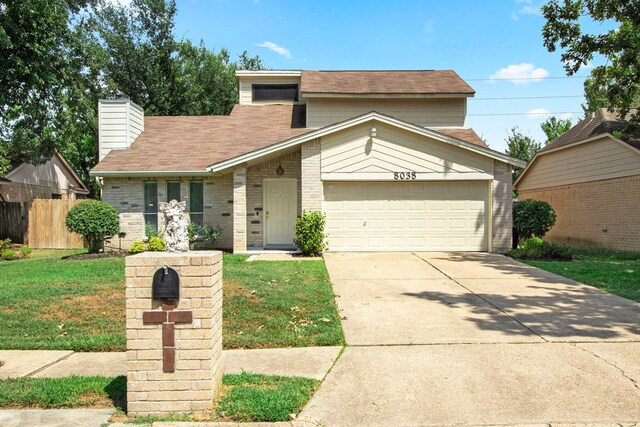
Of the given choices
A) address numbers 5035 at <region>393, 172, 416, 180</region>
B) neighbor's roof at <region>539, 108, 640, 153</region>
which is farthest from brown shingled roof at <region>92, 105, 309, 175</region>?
neighbor's roof at <region>539, 108, 640, 153</region>

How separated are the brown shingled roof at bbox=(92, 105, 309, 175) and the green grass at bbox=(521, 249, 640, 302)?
386 inches

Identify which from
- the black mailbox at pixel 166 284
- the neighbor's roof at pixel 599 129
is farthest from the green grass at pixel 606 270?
the black mailbox at pixel 166 284

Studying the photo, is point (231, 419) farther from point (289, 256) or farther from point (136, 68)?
point (136, 68)

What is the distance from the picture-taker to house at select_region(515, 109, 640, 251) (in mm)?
15930

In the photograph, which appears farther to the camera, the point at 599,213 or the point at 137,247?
the point at 599,213

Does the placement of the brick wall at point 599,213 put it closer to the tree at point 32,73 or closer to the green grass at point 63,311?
the green grass at point 63,311

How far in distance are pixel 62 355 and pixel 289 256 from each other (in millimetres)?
8570

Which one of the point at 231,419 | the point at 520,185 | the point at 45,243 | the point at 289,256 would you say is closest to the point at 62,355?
the point at 231,419

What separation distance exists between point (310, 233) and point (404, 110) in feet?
23.8

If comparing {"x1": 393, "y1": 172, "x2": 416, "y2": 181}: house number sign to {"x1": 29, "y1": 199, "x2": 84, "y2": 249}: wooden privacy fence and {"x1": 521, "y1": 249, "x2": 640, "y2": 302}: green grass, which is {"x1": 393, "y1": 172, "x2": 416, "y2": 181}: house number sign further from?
{"x1": 29, "y1": 199, "x2": 84, "y2": 249}: wooden privacy fence

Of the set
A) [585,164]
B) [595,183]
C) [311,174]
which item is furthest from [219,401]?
[585,164]

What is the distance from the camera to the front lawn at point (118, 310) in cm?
587

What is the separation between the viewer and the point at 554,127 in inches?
1284

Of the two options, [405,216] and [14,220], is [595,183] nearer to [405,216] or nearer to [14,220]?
[405,216]
